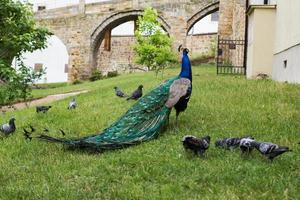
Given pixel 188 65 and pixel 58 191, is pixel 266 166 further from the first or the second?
pixel 188 65

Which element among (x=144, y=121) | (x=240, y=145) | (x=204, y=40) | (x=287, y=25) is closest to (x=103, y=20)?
(x=204, y=40)

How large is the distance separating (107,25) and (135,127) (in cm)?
2821

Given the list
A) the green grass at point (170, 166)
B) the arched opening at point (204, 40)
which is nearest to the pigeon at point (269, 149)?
the green grass at point (170, 166)

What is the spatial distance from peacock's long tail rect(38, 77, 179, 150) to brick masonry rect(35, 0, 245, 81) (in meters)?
21.9

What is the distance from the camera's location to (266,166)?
5.61 m

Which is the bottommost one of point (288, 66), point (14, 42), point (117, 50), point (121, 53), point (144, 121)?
point (144, 121)

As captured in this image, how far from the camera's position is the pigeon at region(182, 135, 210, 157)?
6.06m

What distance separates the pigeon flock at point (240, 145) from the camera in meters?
5.66

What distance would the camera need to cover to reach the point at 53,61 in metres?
38.9

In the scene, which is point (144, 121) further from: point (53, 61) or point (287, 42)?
point (53, 61)

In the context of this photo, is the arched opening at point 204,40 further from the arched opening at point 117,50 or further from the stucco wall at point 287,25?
the stucco wall at point 287,25

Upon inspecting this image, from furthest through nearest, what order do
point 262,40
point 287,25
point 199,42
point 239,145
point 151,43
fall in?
point 199,42 < point 151,43 < point 262,40 < point 287,25 < point 239,145

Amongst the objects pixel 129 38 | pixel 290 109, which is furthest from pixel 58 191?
pixel 129 38

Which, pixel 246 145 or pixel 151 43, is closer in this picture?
pixel 246 145
